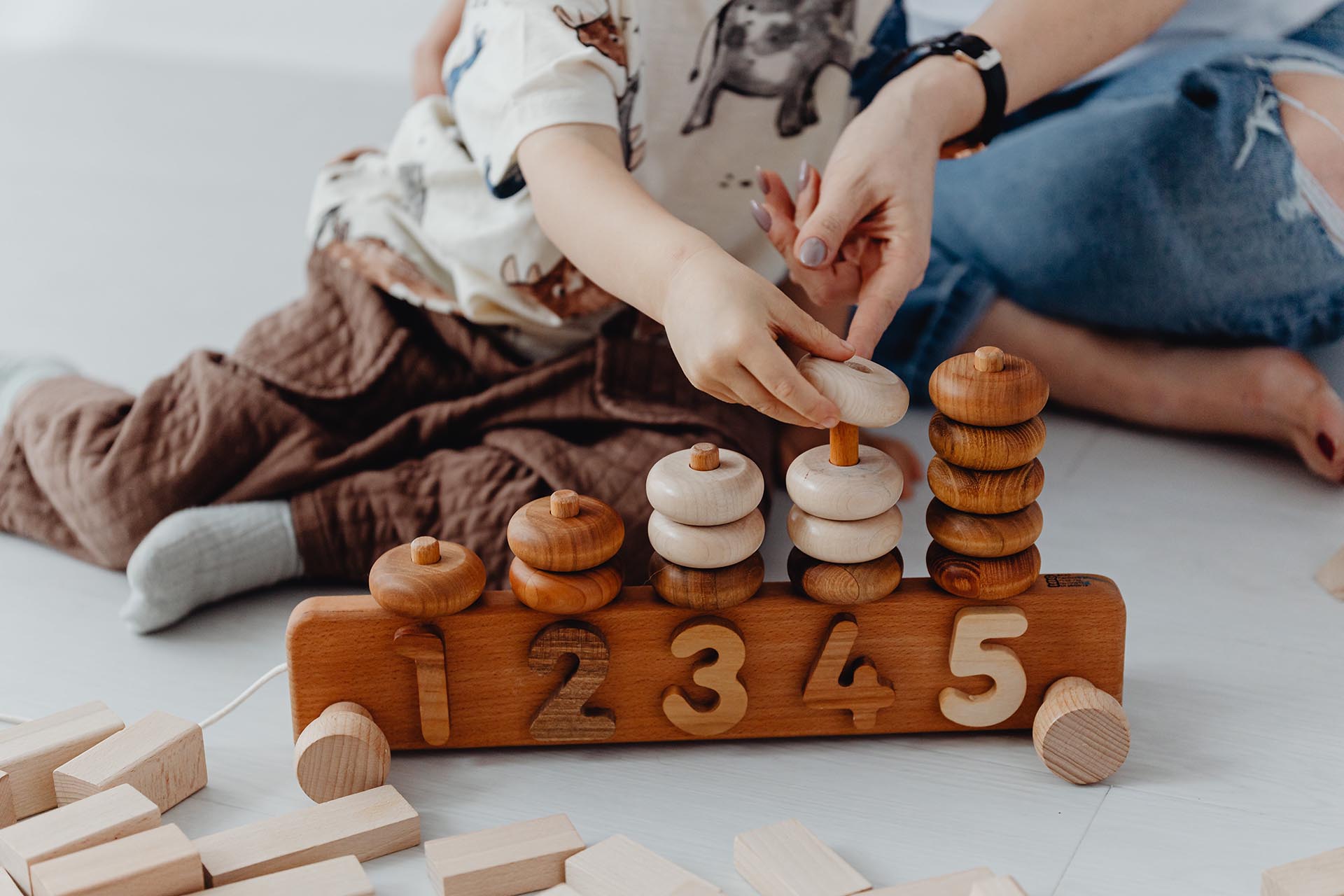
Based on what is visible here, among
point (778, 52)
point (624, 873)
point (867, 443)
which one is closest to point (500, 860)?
point (624, 873)

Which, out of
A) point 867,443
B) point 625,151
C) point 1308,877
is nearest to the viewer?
point 1308,877

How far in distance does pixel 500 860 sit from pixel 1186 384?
0.78 m

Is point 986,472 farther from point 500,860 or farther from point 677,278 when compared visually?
point 500,860

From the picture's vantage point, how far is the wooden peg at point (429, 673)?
744 millimetres

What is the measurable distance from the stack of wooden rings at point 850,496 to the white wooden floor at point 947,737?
12 cm

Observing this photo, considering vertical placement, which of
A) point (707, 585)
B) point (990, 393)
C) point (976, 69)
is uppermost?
point (976, 69)

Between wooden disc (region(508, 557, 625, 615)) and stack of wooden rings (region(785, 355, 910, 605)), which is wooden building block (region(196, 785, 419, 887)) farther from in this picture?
stack of wooden rings (region(785, 355, 910, 605))

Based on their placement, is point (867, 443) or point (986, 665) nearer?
point (986, 665)

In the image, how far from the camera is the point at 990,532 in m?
0.73

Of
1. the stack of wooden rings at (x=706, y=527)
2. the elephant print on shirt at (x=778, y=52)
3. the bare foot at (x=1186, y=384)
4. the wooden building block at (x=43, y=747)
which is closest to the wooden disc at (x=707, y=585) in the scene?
the stack of wooden rings at (x=706, y=527)

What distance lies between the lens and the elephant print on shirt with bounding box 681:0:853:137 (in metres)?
1.05

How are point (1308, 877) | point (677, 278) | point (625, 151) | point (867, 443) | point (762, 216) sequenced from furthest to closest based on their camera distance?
point (867, 443) → point (625, 151) → point (762, 216) → point (677, 278) → point (1308, 877)

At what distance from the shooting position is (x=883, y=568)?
749 millimetres

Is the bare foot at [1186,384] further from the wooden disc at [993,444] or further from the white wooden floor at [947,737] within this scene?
the wooden disc at [993,444]
